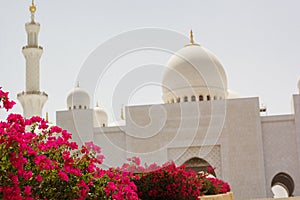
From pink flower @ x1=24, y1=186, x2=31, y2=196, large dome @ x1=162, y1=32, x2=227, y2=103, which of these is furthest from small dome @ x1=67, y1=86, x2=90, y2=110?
pink flower @ x1=24, y1=186, x2=31, y2=196

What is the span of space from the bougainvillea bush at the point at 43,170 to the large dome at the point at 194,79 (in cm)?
1312

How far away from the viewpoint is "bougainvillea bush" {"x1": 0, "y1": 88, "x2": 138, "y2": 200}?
294cm

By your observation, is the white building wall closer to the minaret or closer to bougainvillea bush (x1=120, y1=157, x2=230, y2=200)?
the minaret

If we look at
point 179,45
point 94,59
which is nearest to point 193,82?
point 179,45

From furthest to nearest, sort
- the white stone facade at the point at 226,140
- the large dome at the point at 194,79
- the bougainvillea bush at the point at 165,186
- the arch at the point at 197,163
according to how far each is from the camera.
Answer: the large dome at the point at 194,79
the arch at the point at 197,163
the white stone facade at the point at 226,140
the bougainvillea bush at the point at 165,186

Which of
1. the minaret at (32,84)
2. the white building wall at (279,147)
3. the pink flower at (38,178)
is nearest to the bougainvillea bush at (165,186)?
the pink flower at (38,178)

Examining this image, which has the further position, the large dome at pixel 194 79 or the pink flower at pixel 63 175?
the large dome at pixel 194 79

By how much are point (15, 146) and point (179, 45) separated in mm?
4343

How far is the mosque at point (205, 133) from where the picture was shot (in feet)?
50.2

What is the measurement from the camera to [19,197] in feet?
9.52

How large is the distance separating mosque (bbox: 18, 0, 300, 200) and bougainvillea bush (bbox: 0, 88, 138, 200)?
11.6 meters

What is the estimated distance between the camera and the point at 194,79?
17.4 m

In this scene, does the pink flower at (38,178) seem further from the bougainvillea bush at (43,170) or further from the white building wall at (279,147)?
the white building wall at (279,147)

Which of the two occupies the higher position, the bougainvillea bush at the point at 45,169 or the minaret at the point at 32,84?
the minaret at the point at 32,84
